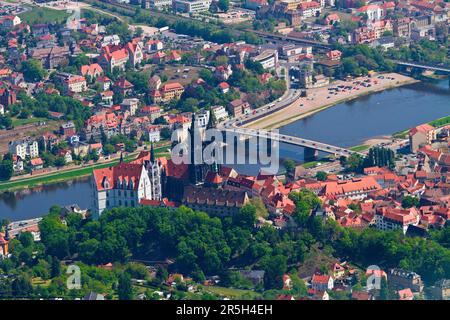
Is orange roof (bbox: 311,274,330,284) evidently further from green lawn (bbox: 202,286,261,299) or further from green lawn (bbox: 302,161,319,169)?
green lawn (bbox: 302,161,319,169)

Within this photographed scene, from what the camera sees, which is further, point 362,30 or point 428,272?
point 362,30

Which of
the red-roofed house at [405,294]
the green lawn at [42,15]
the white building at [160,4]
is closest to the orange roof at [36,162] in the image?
the red-roofed house at [405,294]

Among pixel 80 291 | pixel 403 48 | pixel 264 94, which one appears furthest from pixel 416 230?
pixel 403 48

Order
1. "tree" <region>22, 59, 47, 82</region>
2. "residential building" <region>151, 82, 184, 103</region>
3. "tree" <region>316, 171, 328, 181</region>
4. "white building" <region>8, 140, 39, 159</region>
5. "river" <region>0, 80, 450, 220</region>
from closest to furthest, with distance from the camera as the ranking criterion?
"tree" <region>316, 171, 328, 181</region> < "river" <region>0, 80, 450, 220</region> < "white building" <region>8, 140, 39, 159</region> < "residential building" <region>151, 82, 184, 103</region> < "tree" <region>22, 59, 47, 82</region>

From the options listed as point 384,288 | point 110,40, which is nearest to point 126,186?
point 384,288

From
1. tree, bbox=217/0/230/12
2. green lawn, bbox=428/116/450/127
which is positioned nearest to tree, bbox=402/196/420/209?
green lawn, bbox=428/116/450/127

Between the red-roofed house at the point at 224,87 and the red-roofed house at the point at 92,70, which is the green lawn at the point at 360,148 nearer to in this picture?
the red-roofed house at the point at 224,87

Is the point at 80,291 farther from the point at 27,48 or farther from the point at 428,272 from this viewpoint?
the point at 27,48
